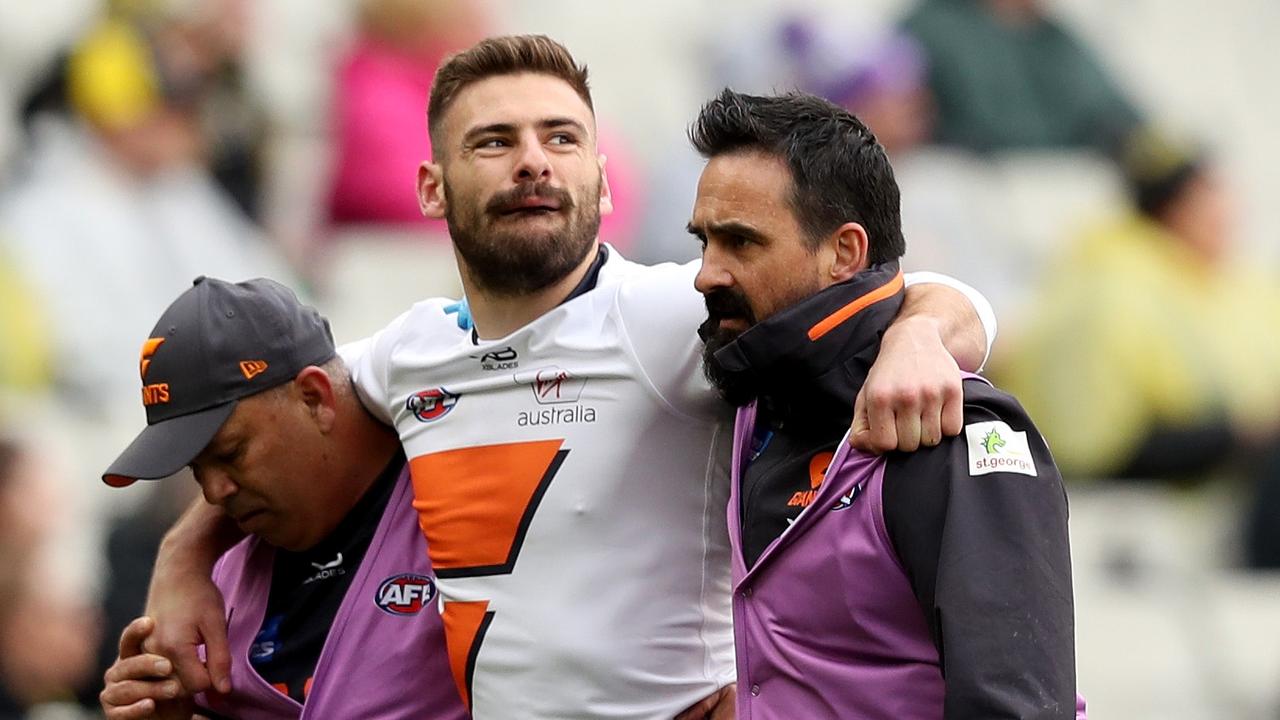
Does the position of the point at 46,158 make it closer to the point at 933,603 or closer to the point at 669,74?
the point at 669,74

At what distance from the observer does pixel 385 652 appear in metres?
3.64

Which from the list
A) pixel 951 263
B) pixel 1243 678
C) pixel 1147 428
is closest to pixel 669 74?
pixel 951 263

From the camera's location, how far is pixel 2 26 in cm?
846

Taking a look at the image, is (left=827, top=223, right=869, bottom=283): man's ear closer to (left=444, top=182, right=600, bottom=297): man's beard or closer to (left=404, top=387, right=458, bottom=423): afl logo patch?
(left=444, top=182, right=600, bottom=297): man's beard

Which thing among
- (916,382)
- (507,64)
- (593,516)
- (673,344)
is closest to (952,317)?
(916,382)

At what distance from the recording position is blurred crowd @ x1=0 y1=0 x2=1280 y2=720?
7.61 meters

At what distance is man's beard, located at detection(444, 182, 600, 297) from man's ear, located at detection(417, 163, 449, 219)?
0.08m

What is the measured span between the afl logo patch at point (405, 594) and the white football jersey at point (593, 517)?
0.13m

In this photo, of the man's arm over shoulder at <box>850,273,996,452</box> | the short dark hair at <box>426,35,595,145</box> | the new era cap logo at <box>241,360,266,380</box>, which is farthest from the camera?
the new era cap logo at <box>241,360,266,380</box>

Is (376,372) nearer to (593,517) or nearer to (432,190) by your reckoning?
(432,190)

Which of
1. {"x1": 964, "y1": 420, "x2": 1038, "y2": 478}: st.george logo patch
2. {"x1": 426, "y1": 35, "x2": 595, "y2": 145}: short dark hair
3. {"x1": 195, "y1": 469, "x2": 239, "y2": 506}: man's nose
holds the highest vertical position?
{"x1": 426, "y1": 35, "x2": 595, "y2": 145}: short dark hair

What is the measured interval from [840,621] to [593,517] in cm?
59

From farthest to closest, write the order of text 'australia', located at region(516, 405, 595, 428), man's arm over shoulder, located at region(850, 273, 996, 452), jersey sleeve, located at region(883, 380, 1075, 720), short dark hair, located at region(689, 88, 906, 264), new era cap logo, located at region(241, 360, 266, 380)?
1. new era cap logo, located at region(241, 360, 266, 380)
2. text 'australia', located at region(516, 405, 595, 428)
3. short dark hair, located at region(689, 88, 906, 264)
4. man's arm over shoulder, located at region(850, 273, 996, 452)
5. jersey sleeve, located at region(883, 380, 1075, 720)

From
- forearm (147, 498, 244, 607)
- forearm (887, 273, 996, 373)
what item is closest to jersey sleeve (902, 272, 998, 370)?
forearm (887, 273, 996, 373)
